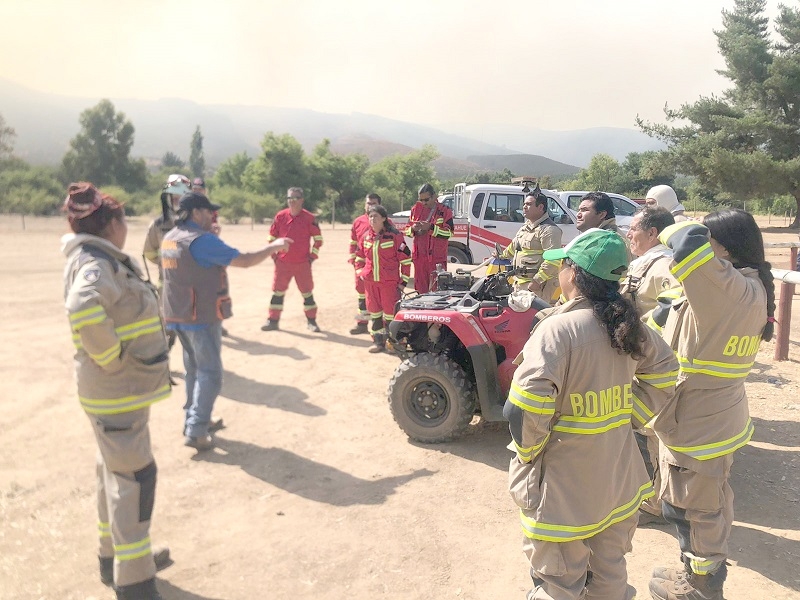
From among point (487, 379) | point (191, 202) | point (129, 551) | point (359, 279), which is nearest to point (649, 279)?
point (487, 379)

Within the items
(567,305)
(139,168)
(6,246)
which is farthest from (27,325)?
(139,168)

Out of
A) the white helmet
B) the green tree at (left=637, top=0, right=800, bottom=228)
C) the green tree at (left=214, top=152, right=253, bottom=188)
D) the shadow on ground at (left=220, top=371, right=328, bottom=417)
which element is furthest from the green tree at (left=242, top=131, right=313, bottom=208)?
the shadow on ground at (left=220, top=371, right=328, bottom=417)

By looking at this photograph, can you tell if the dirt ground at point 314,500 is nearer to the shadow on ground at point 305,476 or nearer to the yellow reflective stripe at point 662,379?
the shadow on ground at point 305,476

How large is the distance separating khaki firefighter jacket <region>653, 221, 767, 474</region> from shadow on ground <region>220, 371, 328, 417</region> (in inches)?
138

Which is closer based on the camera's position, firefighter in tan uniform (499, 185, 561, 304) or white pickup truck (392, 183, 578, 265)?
firefighter in tan uniform (499, 185, 561, 304)

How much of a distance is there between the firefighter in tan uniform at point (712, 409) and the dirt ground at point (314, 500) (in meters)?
0.44

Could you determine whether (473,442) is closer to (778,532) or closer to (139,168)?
(778,532)

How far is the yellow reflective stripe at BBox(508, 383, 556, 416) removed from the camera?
2.01 meters

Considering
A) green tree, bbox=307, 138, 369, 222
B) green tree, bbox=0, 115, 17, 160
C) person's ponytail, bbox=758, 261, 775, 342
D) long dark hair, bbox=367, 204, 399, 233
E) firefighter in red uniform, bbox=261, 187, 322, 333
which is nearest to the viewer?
person's ponytail, bbox=758, 261, 775, 342

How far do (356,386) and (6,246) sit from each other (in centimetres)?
1654

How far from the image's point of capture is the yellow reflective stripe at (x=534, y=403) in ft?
6.58

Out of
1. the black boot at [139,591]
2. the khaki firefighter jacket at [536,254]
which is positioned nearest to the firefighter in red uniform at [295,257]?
the khaki firefighter jacket at [536,254]

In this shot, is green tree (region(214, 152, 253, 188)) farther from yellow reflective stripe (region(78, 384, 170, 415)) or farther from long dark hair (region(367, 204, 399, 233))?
yellow reflective stripe (region(78, 384, 170, 415))

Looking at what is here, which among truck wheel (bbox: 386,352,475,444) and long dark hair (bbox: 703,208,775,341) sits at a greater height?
long dark hair (bbox: 703,208,775,341)
